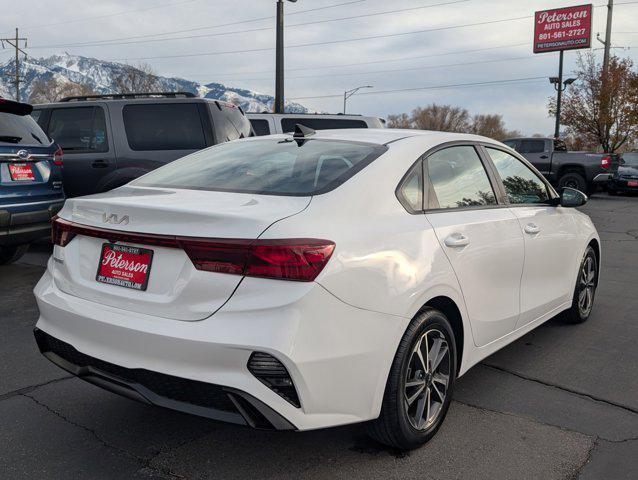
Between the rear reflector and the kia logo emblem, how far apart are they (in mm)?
292

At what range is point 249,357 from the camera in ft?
7.50

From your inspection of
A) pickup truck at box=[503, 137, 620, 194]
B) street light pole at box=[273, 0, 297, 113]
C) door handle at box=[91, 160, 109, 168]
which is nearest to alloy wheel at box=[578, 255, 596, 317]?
door handle at box=[91, 160, 109, 168]

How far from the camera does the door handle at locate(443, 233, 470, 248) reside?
10.1ft

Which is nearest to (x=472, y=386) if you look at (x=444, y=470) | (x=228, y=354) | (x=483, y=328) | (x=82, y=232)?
(x=483, y=328)

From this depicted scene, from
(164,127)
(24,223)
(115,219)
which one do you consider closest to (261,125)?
(164,127)

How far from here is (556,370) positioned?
4062 mm

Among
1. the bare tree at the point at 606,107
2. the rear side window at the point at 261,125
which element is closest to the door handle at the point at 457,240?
the rear side window at the point at 261,125

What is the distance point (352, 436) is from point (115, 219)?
159cm

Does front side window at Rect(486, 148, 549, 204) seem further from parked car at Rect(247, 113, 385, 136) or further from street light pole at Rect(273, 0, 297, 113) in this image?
street light pole at Rect(273, 0, 297, 113)

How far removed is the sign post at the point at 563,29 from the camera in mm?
47656

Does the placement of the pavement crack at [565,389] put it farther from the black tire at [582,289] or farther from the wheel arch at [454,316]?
the black tire at [582,289]

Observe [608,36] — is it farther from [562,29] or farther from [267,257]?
[267,257]

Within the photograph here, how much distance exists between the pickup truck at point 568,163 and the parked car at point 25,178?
53.5 feet

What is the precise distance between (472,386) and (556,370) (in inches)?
28.2
